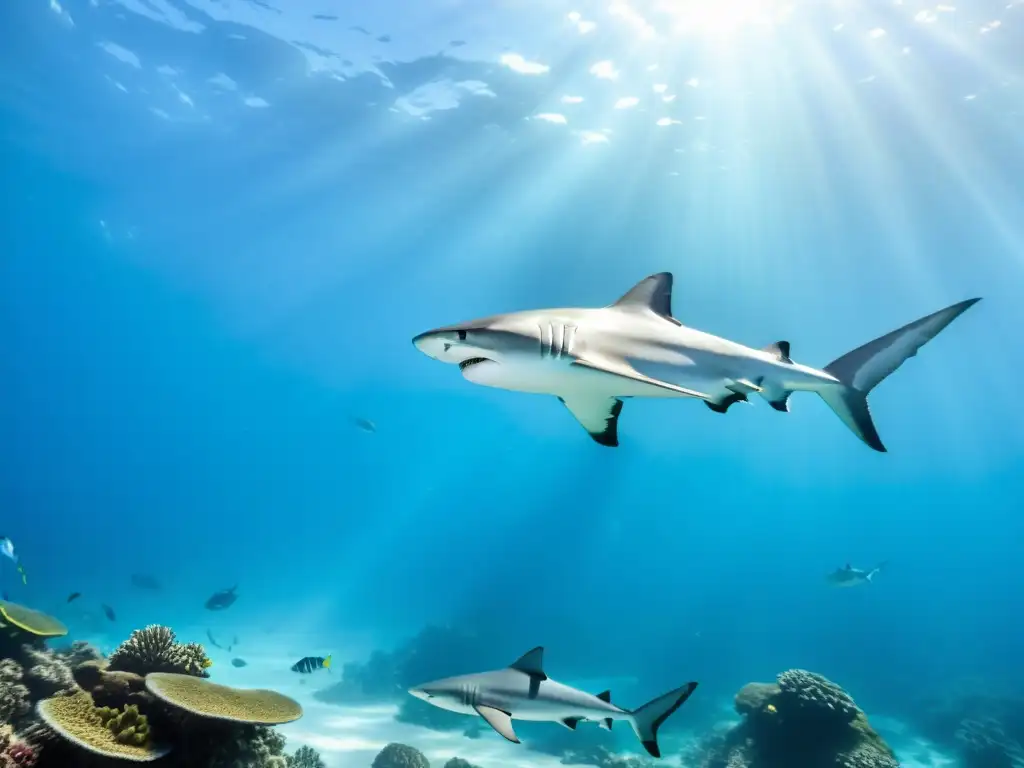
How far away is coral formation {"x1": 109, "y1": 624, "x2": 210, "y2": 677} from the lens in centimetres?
569

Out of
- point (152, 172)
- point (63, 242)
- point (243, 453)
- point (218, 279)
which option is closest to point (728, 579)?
point (218, 279)

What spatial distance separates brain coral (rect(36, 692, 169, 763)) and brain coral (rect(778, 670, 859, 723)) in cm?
1184

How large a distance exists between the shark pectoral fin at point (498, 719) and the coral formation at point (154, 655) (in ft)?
10.8

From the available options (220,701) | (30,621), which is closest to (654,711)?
(220,701)

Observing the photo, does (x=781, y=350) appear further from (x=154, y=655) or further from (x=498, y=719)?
(x=154, y=655)

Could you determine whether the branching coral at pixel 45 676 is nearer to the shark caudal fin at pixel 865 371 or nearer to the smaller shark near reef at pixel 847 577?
the shark caudal fin at pixel 865 371

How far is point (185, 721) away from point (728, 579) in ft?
269

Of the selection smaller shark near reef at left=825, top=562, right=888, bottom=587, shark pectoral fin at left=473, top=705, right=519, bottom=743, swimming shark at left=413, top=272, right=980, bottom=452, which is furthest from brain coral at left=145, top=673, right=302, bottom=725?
smaller shark near reef at left=825, top=562, right=888, bottom=587

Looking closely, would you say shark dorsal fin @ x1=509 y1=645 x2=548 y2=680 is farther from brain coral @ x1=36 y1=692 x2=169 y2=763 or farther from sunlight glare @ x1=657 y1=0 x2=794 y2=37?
sunlight glare @ x1=657 y1=0 x2=794 y2=37

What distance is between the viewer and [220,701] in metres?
4.53

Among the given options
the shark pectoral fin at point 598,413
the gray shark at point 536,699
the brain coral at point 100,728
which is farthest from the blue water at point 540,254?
the brain coral at point 100,728

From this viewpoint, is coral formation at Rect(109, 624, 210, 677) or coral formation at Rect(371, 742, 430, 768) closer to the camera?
coral formation at Rect(109, 624, 210, 677)

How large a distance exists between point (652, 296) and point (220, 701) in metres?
5.18

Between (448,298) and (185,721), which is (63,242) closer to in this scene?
(448,298)
